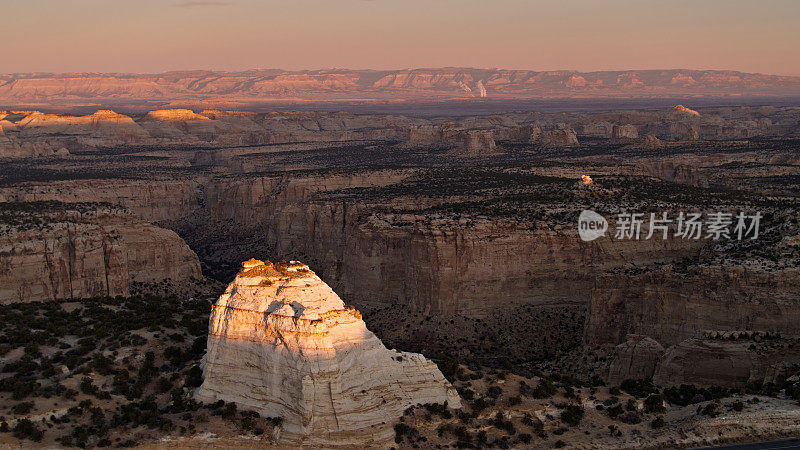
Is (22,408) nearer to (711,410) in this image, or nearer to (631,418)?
(631,418)

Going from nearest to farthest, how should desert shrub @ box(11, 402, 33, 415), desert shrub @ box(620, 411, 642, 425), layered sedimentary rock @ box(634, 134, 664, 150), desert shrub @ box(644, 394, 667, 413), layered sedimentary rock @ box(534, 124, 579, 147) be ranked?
1. desert shrub @ box(11, 402, 33, 415)
2. desert shrub @ box(620, 411, 642, 425)
3. desert shrub @ box(644, 394, 667, 413)
4. layered sedimentary rock @ box(634, 134, 664, 150)
5. layered sedimentary rock @ box(534, 124, 579, 147)

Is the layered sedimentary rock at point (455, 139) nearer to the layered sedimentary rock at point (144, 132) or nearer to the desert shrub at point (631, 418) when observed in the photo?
the layered sedimentary rock at point (144, 132)

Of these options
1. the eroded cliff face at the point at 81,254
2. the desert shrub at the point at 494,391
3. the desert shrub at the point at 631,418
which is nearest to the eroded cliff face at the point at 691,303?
the desert shrub at the point at 631,418

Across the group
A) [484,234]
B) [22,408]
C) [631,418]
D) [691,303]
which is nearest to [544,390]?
[631,418]

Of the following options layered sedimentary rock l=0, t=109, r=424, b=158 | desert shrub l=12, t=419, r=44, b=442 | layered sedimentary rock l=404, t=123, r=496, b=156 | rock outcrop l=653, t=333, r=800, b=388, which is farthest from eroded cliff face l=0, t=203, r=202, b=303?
layered sedimentary rock l=0, t=109, r=424, b=158

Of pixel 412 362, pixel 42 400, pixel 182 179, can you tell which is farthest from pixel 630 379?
pixel 182 179

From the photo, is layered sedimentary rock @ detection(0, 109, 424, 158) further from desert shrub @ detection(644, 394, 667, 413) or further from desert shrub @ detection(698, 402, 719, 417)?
desert shrub @ detection(698, 402, 719, 417)
